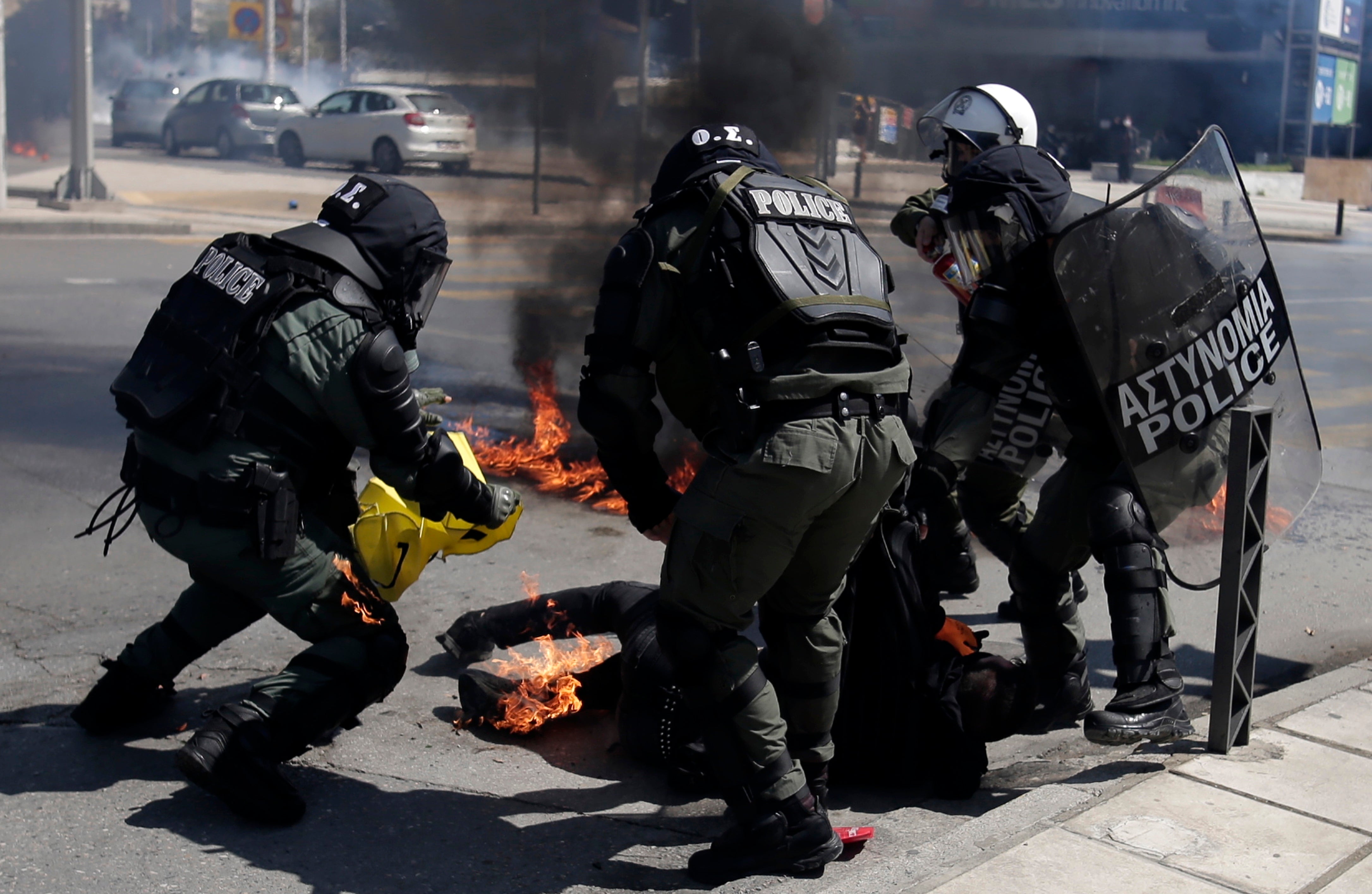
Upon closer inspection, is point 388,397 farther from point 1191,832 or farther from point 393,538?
point 1191,832

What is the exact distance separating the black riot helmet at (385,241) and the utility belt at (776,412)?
2.82 ft

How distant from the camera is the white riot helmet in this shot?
4246 mm

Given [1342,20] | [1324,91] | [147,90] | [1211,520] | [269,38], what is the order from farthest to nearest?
[269,38], [147,90], [1324,91], [1342,20], [1211,520]

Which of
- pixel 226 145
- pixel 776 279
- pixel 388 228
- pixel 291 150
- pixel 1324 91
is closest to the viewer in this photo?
pixel 776 279

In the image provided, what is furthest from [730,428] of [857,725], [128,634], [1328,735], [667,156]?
[128,634]

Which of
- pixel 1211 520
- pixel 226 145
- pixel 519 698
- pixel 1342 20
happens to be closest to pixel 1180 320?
pixel 1211 520

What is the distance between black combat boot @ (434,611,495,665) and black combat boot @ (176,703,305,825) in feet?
3.24

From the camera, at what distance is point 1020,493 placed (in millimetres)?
4605

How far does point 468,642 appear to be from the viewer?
399 centimetres

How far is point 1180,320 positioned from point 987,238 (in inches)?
20.2

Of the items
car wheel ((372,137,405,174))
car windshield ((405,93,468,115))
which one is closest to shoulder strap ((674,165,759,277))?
car windshield ((405,93,468,115))

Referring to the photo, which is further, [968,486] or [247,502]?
[968,486]

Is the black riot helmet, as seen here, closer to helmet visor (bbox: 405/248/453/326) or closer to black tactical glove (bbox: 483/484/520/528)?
helmet visor (bbox: 405/248/453/326)

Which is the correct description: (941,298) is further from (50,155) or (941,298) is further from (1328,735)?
(50,155)
